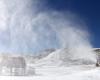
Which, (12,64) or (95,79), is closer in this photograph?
(95,79)

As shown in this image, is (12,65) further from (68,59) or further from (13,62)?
(68,59)

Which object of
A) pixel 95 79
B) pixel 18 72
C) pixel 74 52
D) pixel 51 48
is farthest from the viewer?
pixel 51 48

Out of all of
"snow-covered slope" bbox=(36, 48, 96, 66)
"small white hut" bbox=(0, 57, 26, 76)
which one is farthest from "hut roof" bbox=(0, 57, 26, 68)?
"snow-covered slope" bbox=(36, 48, 96, 66)

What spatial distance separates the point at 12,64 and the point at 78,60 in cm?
6101

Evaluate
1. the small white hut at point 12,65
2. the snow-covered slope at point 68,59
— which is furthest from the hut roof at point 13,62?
the snow-covered slope at point 68,59

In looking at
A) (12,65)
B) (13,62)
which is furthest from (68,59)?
(12,65)

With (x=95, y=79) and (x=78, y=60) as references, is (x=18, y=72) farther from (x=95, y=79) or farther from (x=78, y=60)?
(x=78, y=60)

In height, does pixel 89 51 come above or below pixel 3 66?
above

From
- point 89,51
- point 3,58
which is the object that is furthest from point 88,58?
point 3,58

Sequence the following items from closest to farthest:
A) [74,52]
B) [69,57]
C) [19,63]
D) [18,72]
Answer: [18,72] → [19,63] → [69,57] → [74,52]

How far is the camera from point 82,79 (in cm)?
3322

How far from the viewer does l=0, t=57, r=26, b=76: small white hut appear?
5338 centimetres

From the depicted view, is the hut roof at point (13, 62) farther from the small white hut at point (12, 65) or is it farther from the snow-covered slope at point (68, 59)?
the snow-covered slope at point (68, 59)

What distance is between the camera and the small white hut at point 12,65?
175 ft
